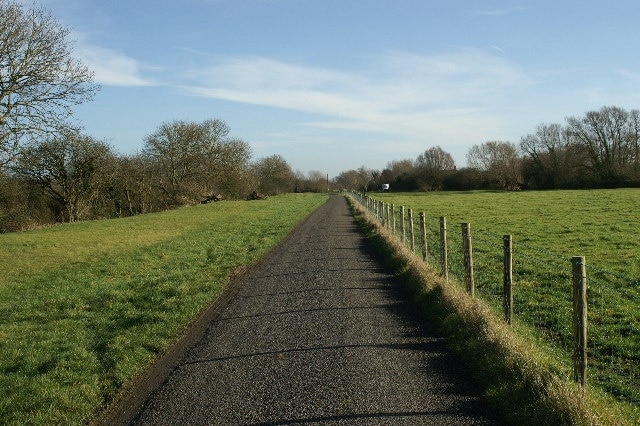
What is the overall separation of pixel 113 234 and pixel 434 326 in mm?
24005

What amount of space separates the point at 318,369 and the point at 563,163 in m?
86.3

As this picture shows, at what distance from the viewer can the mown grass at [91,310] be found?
587cm

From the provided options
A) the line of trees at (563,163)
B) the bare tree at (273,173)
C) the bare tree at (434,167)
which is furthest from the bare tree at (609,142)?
the bare tree at (273,173)

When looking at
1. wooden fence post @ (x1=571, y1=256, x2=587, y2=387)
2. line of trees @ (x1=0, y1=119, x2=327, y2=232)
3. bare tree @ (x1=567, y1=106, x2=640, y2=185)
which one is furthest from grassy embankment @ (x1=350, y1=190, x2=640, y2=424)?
bare tree @ (x1=567, y1=106, x2=640, y2=185)

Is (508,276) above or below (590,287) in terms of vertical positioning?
above

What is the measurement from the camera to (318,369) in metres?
6.24

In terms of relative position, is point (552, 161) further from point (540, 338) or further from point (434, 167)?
point (540, 338)

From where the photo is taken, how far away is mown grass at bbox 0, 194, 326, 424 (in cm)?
587

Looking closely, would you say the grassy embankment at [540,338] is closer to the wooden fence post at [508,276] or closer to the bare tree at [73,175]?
the wooden fence post at [508,276]

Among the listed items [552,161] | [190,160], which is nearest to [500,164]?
[552,161]

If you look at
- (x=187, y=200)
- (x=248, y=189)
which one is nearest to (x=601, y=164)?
(x=248, y=189)

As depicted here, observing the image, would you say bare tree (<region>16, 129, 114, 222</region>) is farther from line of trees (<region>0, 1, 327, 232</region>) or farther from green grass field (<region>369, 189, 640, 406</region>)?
green grass field (<region>369, 189, 640, 406</region>)

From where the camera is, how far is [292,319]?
8.62m

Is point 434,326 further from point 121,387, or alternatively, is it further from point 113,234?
point 113,234
